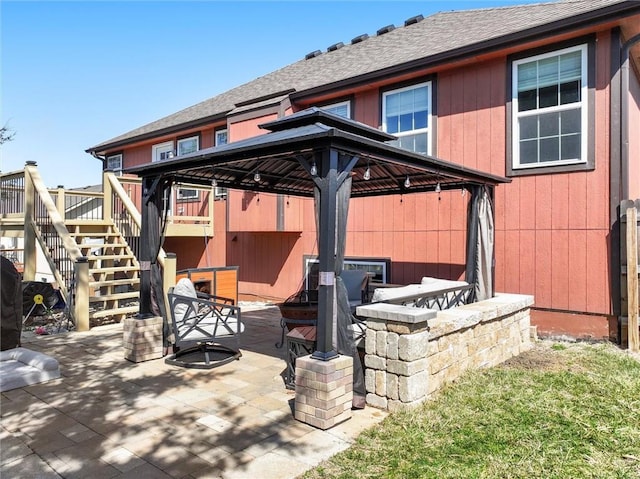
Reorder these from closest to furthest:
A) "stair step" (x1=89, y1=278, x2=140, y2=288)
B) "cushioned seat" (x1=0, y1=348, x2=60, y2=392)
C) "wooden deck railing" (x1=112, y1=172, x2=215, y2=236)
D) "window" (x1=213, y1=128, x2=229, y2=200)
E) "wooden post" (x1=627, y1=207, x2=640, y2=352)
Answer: "cushioned seat" (x1=0, y1=348, x2=60, y2=392) < "wooden post" (x1=627, y1=207, x2=640, y2=352) < "stair step" (x1=89, y1=278, x2=140, y2=288) < "wooden deck railing" (x1=112, y1=172, x2=215, y2=236) < "window" (x1=213, y1=128, x2=229, y2=200)

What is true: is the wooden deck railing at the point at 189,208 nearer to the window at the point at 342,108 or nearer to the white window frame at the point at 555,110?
the window at the point at 342,108

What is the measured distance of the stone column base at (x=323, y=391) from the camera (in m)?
3.47

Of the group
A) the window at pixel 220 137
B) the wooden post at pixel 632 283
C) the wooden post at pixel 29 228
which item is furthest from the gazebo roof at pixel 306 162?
the wooden post at pixel 29 228

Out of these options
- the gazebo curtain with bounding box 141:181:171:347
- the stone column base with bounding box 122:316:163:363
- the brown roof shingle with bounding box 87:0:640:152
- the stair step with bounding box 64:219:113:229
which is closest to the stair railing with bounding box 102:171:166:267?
the stair step with bounding box 64:219:113:229

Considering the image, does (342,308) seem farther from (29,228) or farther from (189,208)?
(189,208)

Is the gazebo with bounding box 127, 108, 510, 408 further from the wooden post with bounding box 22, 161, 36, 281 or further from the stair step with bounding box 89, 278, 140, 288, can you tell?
the wooden post with bounding box 22, 161, 36, 281

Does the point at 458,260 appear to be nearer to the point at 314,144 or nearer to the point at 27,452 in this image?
the point at 314,144

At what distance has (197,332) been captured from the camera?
5.15 metres

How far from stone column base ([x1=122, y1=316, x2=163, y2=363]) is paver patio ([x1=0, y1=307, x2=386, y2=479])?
0.13 metres

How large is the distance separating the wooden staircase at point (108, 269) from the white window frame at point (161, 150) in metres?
3.81

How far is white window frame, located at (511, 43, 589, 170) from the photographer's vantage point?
241 inches

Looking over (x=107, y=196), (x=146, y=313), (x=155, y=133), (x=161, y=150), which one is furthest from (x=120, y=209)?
(x=146, y=313)

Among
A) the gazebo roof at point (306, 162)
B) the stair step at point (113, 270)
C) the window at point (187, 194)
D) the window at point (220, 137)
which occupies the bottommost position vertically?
the stair step at point (113, 270)

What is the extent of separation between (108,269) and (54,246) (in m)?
1.31
